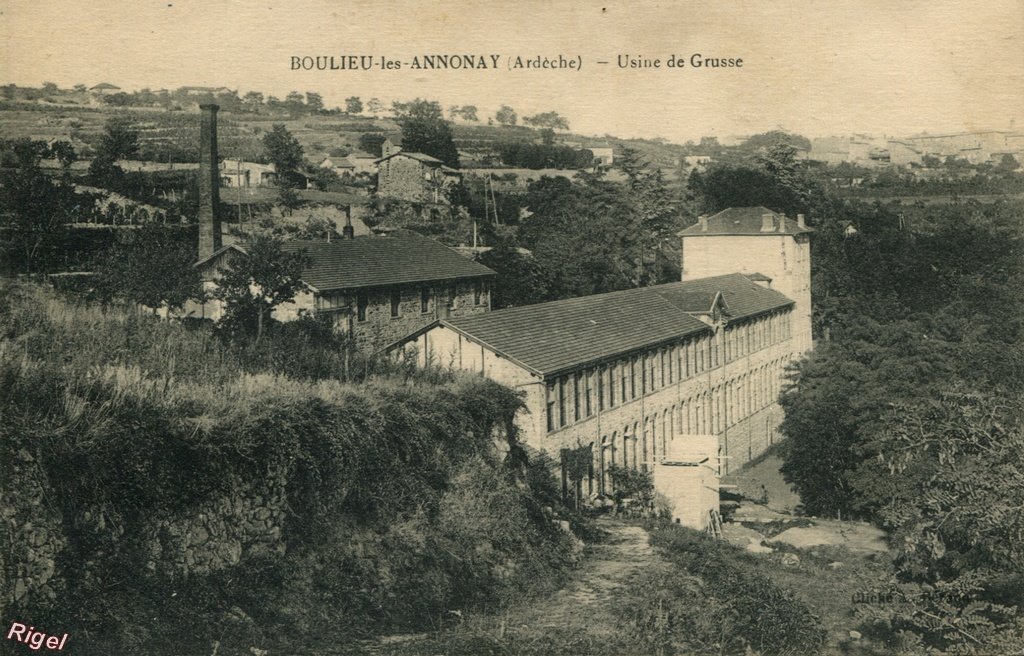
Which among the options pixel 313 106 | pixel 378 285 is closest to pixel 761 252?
pixel 378 285

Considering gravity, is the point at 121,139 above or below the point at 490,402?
above

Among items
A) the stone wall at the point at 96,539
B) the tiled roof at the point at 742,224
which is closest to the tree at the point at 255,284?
the stone wall at the point at 96,539

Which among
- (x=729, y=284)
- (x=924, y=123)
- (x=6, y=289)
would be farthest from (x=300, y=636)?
(x=729, y=284)

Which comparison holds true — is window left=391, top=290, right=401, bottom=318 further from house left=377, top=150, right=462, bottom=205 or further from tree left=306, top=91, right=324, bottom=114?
tree left=306, top=91, right=324, bottom=114

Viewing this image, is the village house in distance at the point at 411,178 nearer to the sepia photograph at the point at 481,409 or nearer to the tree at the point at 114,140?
the sepia photograph at the point at 481,409

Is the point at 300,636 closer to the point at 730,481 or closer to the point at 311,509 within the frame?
the point at 311,509

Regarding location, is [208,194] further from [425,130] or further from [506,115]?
[425,130]

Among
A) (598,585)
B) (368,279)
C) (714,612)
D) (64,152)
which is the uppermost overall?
(64,152)
